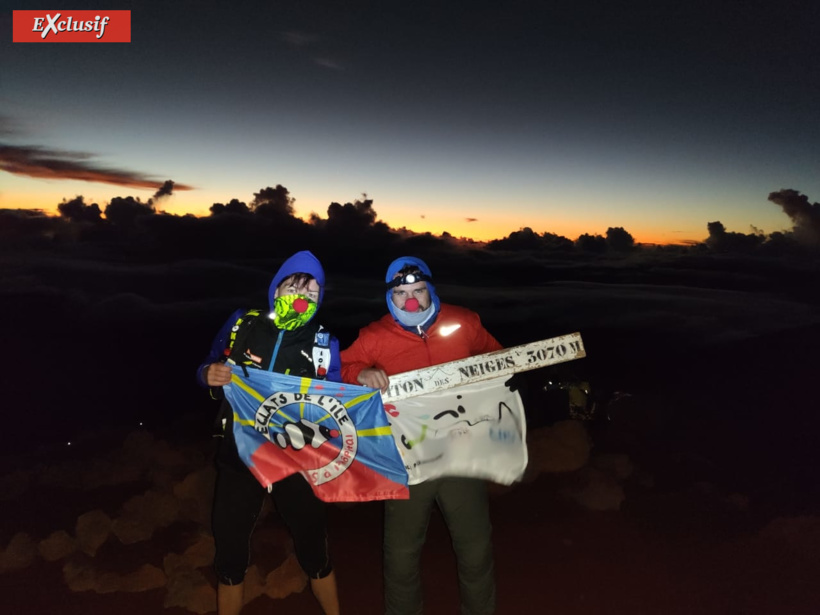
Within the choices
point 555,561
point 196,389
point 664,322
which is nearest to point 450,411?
point 555,561

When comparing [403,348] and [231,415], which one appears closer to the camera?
[231,415]

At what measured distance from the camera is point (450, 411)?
3.26 meters

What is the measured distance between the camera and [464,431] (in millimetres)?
3230

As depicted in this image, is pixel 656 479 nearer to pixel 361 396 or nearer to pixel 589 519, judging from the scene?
pixel 589 519

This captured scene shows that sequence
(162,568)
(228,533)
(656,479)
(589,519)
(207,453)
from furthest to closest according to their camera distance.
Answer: (207,453), (656,479), (589,519), (162,568), (228,533)

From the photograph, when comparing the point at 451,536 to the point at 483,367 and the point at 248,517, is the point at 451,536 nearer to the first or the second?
the point at 483,367

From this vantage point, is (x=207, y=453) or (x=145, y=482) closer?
(x=145, y=482)

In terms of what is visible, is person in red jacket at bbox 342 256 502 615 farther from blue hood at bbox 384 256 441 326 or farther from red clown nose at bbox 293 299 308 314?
red clown nose at bbox 293 299 308 314

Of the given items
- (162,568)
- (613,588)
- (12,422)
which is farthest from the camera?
(12,422)

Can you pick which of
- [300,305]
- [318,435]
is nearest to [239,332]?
[300,305]

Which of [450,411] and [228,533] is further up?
[450,411]

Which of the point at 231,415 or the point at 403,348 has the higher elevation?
the point at 403,348

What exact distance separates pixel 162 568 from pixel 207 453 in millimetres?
2628

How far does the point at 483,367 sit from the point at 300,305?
1.32 metres
